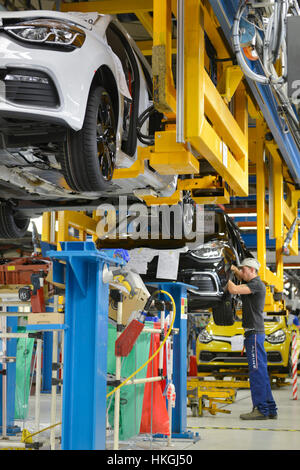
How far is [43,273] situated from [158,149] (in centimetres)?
135

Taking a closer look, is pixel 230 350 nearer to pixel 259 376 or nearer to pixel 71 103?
pixel 259 376

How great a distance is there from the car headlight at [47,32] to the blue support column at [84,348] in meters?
1.36

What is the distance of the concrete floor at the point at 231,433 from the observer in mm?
6266

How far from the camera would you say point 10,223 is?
7.36 meters

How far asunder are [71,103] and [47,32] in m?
0.50

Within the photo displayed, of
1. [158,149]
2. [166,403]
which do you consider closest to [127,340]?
[158,149]

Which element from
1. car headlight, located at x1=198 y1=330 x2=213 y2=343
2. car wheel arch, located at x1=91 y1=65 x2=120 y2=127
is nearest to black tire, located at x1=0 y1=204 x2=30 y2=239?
car wheel arch, located at x1=91 y1=65 x2=120 y2=127

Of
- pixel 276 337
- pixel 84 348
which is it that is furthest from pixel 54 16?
pixel 276 337

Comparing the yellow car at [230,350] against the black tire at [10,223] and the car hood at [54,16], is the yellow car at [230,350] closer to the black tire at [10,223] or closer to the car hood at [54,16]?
the black tire at [10,223]

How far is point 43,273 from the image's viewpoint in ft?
16.8

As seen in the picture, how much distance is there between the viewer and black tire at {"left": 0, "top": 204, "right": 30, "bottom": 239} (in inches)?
288

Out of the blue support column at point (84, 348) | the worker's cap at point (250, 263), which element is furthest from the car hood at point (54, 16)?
the worker's cap at point (250, 263)

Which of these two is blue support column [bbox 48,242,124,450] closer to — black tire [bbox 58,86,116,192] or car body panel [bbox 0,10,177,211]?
black tire [bbox 58,86,116,192]
